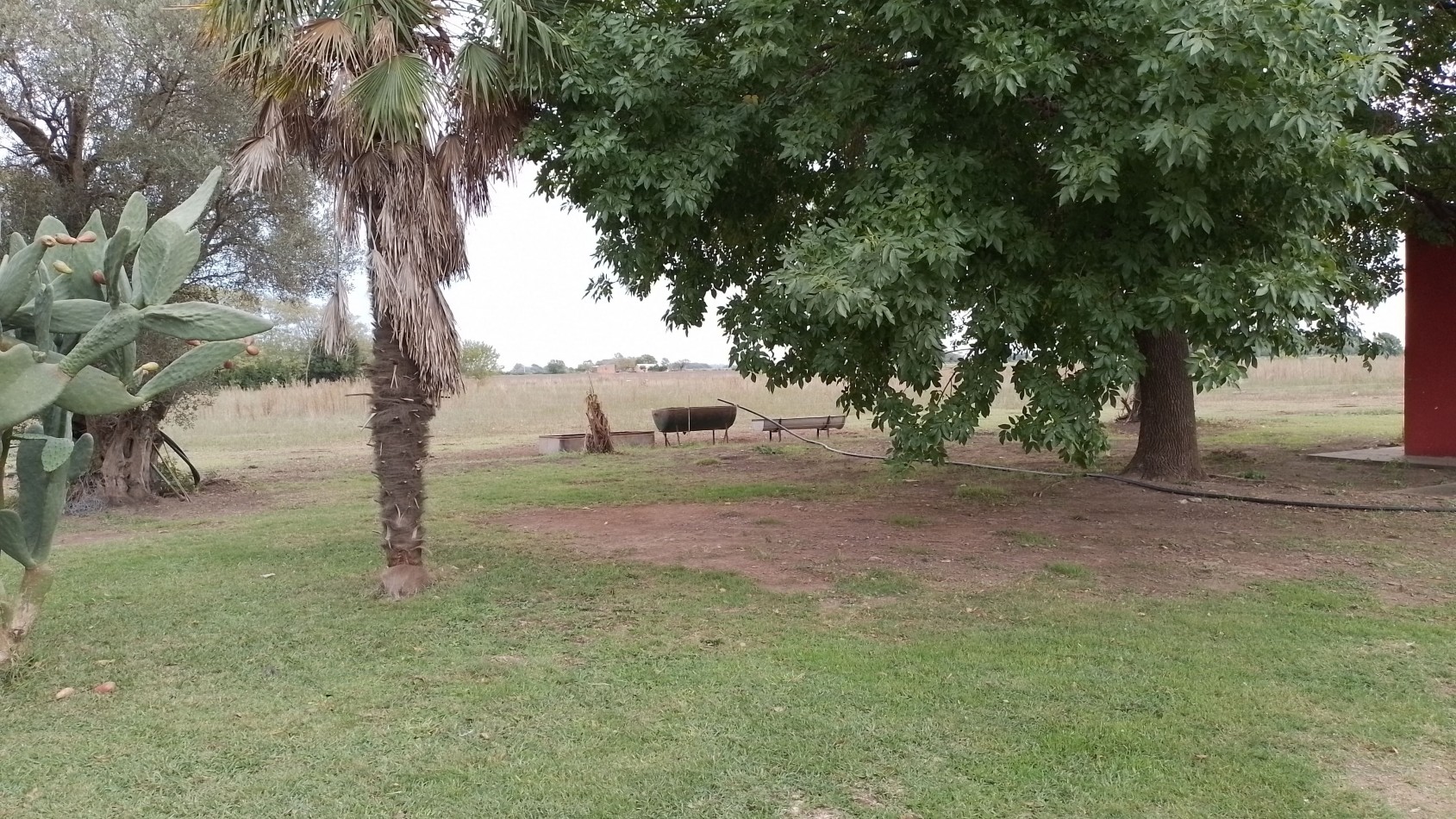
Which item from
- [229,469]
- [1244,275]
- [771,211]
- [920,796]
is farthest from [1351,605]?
[229,469]

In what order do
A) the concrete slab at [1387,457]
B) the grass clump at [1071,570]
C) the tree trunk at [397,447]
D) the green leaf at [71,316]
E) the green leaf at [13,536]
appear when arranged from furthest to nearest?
the concrete slab at [1387,457], the grass clump at [1071,570], the tree trunk at [397,447], the green leaf at [13,536], the green leaf at [71,316]

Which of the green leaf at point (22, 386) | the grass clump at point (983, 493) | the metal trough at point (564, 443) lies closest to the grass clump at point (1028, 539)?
the grass clump at point (983, 493)

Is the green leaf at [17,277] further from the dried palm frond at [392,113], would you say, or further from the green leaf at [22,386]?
the dried palm frond at [392,113]

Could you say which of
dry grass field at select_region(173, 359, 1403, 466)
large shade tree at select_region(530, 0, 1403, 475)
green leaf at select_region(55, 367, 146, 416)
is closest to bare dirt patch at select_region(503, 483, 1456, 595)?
large shade tree at select_region(530, 0, 1403, 475)

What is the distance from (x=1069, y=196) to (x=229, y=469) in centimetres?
1570

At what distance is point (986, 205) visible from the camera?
7.58m

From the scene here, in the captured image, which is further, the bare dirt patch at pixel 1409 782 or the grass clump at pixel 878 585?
the grass clump at pixel 878 585

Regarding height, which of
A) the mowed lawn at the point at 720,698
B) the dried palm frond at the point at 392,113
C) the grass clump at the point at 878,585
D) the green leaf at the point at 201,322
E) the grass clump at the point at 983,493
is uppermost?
the dried palm frond at the point at 392,113

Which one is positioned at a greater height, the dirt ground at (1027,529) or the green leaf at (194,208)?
the green leaf at (194,208)

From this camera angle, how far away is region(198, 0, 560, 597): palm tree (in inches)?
274

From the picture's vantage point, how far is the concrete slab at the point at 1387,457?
44.2 feet

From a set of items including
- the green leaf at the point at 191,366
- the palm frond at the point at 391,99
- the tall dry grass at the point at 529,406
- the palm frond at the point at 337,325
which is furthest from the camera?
the tall dry grass at the point at 529,406

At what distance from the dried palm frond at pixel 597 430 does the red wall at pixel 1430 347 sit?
12410 mm

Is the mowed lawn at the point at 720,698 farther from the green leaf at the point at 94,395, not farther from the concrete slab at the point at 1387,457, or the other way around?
the concrete slab at the point at 1387,457
